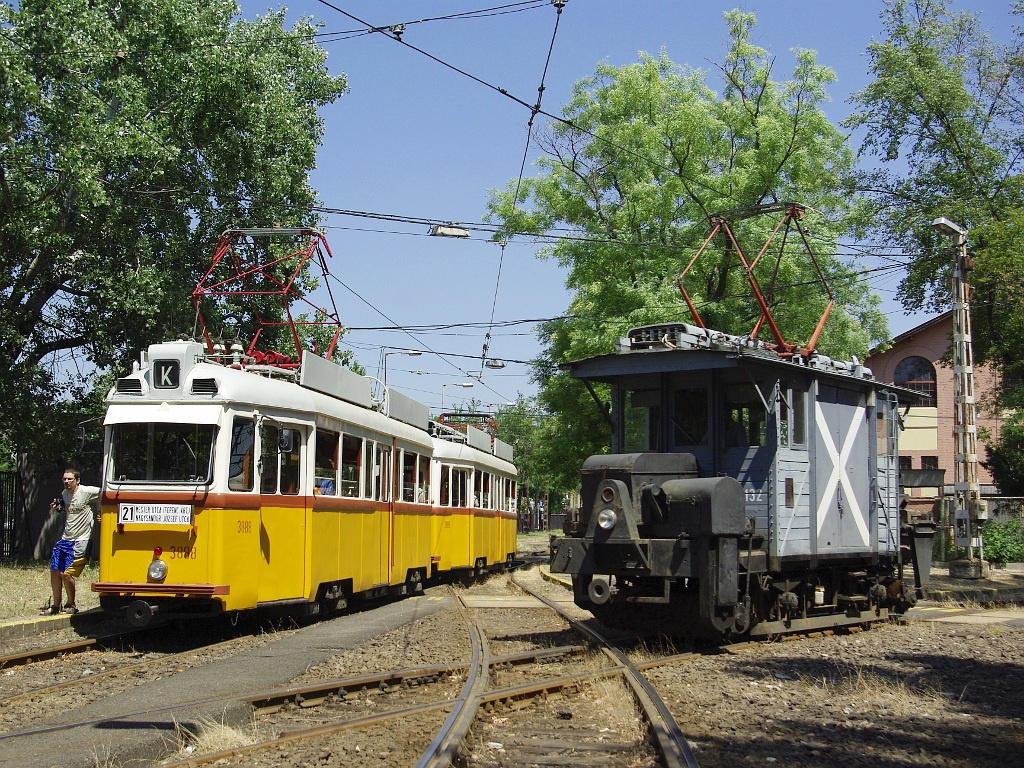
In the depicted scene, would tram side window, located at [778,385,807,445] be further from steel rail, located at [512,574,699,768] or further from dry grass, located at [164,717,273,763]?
dry grass, located at [164,717,273,763]

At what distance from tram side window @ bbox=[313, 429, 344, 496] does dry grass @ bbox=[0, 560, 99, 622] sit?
364 centimetres

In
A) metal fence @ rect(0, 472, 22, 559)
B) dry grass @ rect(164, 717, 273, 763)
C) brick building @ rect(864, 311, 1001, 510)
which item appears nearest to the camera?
dry grass @ rect(164, 717, 273, 763)

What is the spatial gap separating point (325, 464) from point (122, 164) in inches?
412

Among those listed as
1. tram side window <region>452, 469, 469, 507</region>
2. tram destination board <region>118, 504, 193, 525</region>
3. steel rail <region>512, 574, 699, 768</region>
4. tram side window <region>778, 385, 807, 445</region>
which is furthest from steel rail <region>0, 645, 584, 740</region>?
tram side window <region>452, 469, 469, 507</region>

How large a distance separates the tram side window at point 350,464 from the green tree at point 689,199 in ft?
37.6

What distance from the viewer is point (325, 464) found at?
13500mm

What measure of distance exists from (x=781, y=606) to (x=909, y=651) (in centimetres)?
147

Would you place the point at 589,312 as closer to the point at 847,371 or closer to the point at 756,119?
the point at 756,119

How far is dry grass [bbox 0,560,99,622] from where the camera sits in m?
14.0

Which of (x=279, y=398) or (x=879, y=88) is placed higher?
(x=879, y=88)

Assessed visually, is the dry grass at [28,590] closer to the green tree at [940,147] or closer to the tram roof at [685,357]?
the tram roof at [685,357]

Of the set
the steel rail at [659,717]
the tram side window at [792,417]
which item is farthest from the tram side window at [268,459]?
the tram side window at [792,417]

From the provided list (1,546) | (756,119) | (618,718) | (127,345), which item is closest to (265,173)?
(127,345)

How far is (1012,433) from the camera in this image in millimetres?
38000
